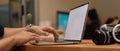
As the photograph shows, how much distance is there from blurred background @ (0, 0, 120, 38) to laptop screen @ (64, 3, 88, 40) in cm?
53

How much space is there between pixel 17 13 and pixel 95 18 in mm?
2351

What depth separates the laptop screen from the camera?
1.07 metres

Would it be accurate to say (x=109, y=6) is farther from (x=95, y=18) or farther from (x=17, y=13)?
(x=17, y=13)

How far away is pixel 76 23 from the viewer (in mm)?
1149

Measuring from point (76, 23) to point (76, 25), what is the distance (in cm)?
1

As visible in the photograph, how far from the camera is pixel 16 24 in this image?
96.8 inches

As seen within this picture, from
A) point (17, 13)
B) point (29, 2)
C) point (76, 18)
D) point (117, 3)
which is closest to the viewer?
point (76, 18)

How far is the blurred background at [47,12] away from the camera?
7.81 feet

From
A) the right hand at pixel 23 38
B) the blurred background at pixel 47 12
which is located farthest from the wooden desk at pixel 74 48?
the blurred background at pixel 47 12

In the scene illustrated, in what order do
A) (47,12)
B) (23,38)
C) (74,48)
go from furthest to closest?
(47,12) < (23,38) < (74,48)

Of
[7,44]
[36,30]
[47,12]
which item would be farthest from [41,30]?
[47,12]

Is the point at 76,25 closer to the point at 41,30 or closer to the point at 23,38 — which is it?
the point at 41,30

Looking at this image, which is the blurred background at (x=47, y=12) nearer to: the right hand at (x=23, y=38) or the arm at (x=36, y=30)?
the arm at (x=36, y=30)

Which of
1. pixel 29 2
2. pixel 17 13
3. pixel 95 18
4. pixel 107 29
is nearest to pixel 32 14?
pixel 29 2
